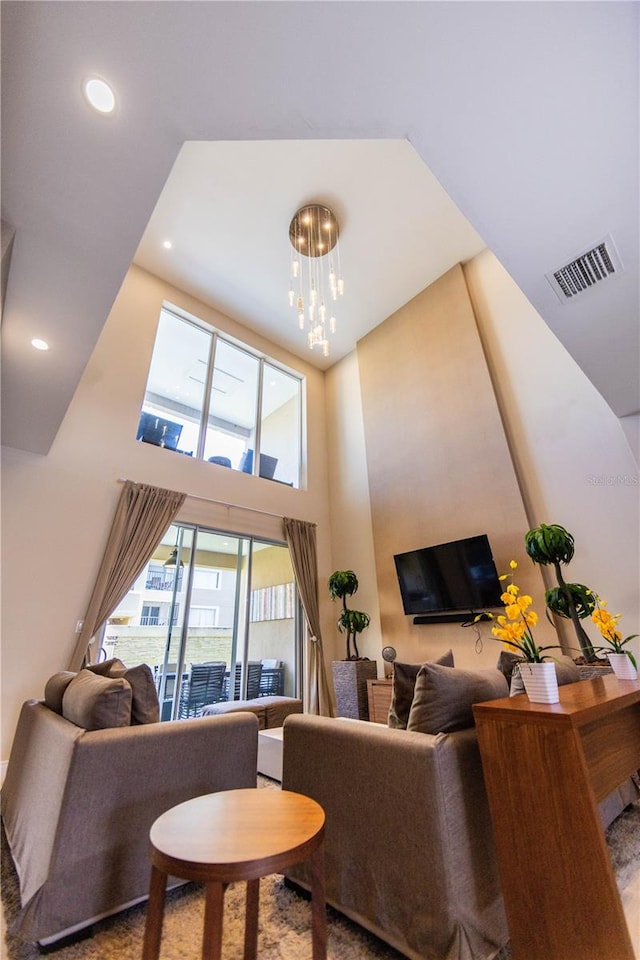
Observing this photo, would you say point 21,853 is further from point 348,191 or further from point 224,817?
point 348,191

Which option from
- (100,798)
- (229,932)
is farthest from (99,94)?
(229,932)

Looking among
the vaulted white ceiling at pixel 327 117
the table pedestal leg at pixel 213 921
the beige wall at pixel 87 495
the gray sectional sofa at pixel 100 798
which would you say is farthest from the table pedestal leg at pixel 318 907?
the beige wall at pixel 87 495

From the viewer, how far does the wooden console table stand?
1066 millimetres

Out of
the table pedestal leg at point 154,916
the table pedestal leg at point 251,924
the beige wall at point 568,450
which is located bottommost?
the table pedestal leg at point 251,924

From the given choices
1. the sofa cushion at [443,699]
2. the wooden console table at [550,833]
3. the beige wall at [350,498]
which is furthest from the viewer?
the beige wall at [350,498]

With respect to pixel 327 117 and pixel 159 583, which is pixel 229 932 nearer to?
pixel 327 117

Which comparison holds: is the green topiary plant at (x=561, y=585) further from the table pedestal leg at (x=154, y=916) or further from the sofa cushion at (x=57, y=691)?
the sofa cushion at (x=57, y=691)

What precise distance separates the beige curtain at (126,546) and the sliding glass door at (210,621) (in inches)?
9.4

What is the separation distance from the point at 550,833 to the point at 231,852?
3.15ft

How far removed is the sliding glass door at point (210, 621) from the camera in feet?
14.0

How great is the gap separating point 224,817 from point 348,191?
579 cm

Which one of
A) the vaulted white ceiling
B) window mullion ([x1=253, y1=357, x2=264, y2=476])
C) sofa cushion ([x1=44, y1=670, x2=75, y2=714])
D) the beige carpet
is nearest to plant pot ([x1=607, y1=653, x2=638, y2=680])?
the beige carpet

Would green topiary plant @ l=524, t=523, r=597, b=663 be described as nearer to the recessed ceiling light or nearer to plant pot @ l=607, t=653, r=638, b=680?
plant pot @ l=607, t=653, r=638, b=680

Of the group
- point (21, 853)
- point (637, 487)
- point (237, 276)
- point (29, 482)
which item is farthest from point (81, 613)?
point (637, 487)
